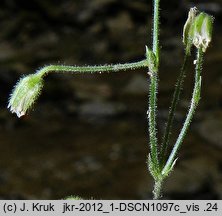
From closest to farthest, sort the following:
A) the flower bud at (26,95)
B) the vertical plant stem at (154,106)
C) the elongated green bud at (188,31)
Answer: the vertical plant stem at (154,106) → the elongated green bud at (188,31) → the flower bud at (26,95)

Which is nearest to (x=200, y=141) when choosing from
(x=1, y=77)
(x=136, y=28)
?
(x=1, y=77)

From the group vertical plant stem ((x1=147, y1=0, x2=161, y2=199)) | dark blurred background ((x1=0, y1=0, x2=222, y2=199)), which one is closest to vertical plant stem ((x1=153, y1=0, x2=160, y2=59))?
vertical plant stem ((x1=147, y1=0, x2=161, y2=199))

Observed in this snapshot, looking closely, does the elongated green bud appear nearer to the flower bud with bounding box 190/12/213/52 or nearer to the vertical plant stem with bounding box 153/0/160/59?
the flower bud with bounding box 190/12/213/52

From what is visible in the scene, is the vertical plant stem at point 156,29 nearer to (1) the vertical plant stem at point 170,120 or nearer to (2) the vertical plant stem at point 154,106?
(2) the vertical plant stem at point 154,106

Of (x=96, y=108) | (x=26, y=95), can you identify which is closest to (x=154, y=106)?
(x=26, y=95)

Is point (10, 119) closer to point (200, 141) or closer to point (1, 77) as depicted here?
point (1, 77)

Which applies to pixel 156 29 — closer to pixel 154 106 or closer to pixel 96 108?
pixel 154 106

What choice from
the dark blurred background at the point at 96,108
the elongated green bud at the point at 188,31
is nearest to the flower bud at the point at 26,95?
the elongated green bud at the point at 188,31
